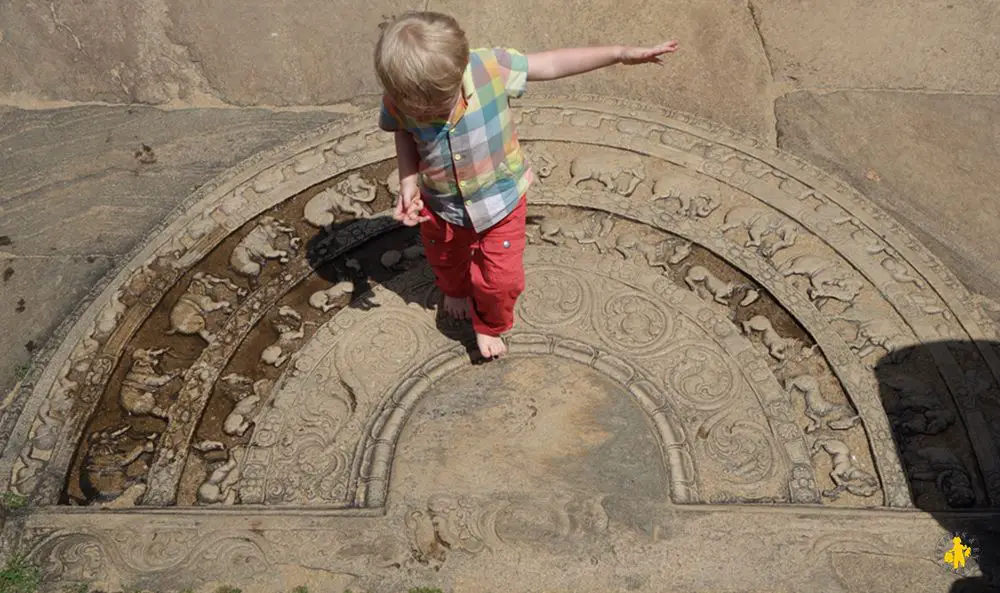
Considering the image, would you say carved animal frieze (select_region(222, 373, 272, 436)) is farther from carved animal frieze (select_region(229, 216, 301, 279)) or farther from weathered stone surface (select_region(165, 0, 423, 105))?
weathered stone surface (select_region(165, 0, 423, 105))

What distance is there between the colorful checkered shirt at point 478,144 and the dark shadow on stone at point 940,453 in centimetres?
189

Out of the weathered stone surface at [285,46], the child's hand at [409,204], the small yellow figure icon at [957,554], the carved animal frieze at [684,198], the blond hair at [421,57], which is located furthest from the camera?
the weathered stone surface at [285,46]

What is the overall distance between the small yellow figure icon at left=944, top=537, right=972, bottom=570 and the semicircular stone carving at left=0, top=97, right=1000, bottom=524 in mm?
180

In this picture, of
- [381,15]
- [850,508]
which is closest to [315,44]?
[381,15]

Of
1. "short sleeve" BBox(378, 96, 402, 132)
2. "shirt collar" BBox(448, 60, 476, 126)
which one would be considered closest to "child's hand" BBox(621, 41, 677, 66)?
"shirt collar" BBox(448, 60, 476, 126)

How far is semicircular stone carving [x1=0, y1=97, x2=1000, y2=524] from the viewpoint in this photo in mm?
3455

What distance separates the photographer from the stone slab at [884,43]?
4.67 metres

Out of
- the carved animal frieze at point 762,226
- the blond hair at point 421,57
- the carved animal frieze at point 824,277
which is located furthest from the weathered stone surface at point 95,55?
the carved animal frieze at point 824,277

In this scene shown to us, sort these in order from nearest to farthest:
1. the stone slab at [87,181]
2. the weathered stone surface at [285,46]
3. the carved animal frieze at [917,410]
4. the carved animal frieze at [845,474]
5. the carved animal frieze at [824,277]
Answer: the carved animal frieze at [845,474]
the carved animal frieze at [917,410]
the carved animal frieze at [824,277]
the stone slab at [87,181]
the weathered stone surface at [285,46]

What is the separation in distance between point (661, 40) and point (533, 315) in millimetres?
2004

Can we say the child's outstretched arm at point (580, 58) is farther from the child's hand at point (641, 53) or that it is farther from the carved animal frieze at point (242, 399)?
the carved animal frieze at point (242, 399)

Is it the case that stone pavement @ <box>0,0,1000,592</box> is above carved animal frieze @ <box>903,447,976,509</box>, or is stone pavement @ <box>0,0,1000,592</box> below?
above

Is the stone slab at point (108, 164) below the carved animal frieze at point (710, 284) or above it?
above

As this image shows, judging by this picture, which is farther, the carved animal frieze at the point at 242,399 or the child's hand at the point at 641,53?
the carved animal frieze at the point at 242,399
